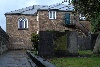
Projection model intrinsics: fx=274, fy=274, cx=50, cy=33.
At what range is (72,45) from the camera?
17812 mm

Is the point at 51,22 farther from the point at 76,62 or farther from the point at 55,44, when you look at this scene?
the point at 76,62

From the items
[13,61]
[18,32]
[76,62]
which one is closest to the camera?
[76,62]

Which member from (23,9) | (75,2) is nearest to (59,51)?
(75,2)

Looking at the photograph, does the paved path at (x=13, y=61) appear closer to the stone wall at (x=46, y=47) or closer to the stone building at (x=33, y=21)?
the stone wall at (x=46, y=47)

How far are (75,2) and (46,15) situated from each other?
29.4 metres

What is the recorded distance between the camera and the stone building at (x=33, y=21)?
45.2m

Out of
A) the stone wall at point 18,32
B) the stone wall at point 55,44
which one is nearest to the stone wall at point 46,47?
the stone wall at point 55,44

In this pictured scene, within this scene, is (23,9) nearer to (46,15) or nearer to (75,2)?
(46,15)

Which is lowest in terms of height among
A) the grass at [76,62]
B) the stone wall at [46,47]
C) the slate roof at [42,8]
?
the grass at [76,62]

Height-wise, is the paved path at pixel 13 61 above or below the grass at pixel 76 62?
below

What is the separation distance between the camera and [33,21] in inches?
1864

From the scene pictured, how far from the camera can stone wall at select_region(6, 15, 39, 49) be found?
46.3 m

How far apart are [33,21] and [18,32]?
10.5ft

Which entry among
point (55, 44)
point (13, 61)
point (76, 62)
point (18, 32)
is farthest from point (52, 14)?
point (76, 62)
